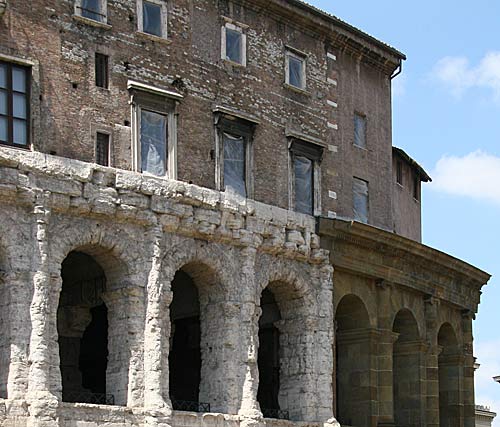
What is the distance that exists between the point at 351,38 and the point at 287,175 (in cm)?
508

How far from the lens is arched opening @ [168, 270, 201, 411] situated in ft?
114

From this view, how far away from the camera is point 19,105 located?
28594 mm

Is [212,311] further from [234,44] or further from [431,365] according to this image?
[431,365]

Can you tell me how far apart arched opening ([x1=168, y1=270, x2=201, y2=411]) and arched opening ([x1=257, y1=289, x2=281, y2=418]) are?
1.62m

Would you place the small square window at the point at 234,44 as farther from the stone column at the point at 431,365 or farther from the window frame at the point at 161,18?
the stone column at the point at 431,365

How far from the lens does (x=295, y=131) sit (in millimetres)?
34656

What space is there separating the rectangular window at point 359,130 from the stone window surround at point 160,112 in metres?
7.44

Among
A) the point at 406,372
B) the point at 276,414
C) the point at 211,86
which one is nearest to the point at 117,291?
the point at 211,86

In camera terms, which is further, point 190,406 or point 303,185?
point 303,185

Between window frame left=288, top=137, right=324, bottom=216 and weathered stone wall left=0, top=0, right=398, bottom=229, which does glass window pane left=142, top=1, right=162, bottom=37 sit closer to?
weathered stone wall left=0, top=0, right=398, bottom=229

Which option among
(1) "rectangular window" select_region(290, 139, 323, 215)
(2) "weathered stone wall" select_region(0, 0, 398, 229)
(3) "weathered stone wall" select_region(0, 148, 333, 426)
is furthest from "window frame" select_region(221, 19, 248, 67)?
(3) "weathered stone wall" select_region(0, 148, 333, 426)

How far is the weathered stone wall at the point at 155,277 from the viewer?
91.3ft

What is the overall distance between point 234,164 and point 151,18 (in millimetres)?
4010

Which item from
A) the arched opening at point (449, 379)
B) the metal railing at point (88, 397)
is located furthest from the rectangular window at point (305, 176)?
the arched opening at point (449, 379)
